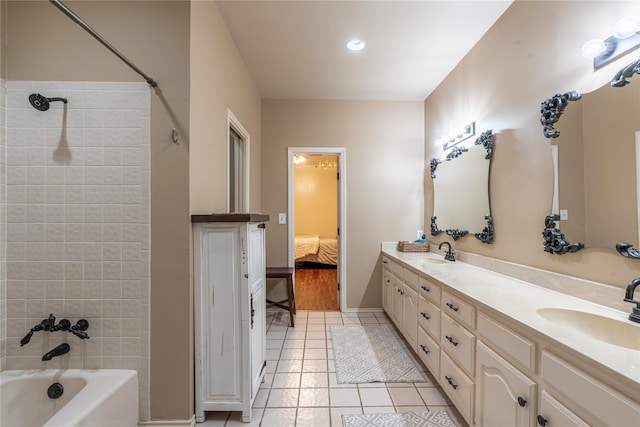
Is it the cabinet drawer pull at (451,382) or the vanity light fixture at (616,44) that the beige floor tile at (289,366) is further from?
the vanity light fixture at (616,44)

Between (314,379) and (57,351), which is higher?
(57,351)

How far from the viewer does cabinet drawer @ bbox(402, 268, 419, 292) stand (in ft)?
7.25

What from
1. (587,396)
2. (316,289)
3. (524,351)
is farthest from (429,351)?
(316,289)

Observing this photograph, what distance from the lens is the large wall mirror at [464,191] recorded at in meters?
2.17

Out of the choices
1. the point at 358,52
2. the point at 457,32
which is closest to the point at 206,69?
the point at 358,52

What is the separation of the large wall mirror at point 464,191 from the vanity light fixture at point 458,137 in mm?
78

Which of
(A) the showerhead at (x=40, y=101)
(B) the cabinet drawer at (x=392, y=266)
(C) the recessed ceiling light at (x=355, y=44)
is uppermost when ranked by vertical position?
(C) the recessed ceiling light at (x=355, y=44)

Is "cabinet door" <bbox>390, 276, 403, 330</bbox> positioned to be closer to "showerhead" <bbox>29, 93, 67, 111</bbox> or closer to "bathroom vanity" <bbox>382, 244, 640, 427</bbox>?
"bathroom vanity" <bbox>382, 244, 640, 427</bbox>

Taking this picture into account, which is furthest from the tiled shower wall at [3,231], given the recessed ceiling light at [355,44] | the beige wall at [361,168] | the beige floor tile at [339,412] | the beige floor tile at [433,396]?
the beige floor tile at [433,396]

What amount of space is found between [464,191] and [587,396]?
1.94m

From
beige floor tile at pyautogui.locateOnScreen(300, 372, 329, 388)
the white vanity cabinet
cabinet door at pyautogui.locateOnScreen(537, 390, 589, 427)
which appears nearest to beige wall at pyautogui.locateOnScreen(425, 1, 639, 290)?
cabinet door at pyautogui.locateOnScreen(537, 390, 589, 427)

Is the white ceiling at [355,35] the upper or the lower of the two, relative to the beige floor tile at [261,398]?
upper

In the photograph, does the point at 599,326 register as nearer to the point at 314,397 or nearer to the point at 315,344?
the point at 314,397

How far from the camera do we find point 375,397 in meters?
1.81
